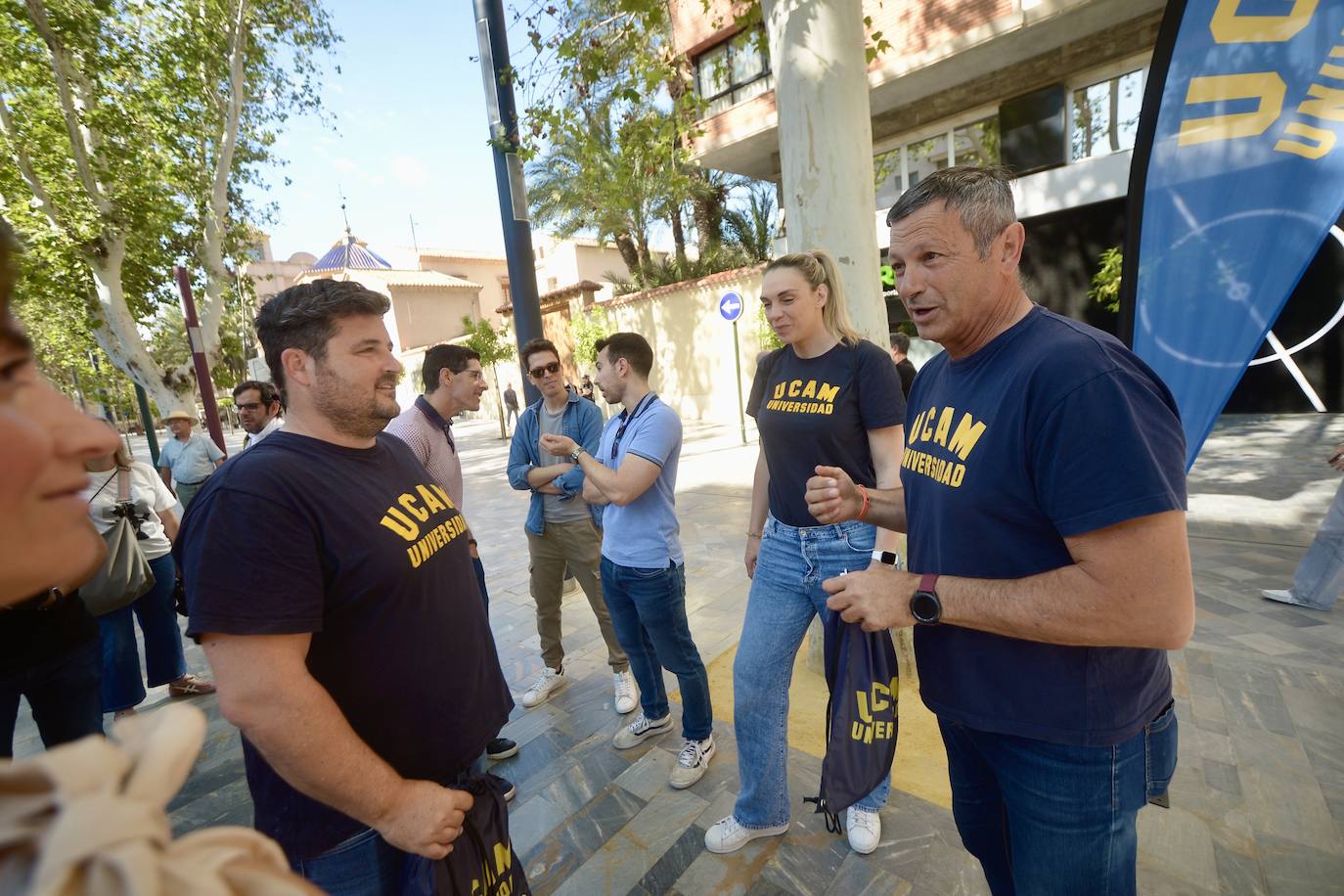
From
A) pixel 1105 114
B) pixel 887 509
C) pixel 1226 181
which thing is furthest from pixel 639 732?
pixel 1105 114

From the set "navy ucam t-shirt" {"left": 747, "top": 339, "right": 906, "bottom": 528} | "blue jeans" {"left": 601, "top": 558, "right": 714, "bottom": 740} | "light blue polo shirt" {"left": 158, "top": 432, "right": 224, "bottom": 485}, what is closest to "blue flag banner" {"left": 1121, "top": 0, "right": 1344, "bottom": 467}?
"navy ucam t-shirt" {"left": 747, "top": 339, "right": 906, "bottom": 528}

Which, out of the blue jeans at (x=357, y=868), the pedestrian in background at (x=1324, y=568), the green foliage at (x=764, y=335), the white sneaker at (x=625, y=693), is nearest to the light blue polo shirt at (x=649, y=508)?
A: the white sneaker at (x=625, y=693)

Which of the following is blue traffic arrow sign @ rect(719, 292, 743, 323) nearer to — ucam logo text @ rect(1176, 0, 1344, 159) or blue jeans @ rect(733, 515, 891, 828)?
ucam logo text @ rect(1176, 0, 1344, 159)

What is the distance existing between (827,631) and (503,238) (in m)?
4.04

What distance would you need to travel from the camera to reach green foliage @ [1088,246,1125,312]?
1029cm

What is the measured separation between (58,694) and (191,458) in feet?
12.4

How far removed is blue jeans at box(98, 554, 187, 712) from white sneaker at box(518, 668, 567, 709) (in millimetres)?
2234

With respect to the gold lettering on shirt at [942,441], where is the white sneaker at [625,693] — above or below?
below

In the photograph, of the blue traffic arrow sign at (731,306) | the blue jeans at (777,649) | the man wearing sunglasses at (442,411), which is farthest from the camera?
the blue traffic arrow sign at (731,306)

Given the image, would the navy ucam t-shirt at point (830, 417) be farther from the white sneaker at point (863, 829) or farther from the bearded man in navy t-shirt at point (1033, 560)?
the white sneaker at point (863, 829)

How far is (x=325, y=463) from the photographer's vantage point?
153 cm

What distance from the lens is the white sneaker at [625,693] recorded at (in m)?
3.48

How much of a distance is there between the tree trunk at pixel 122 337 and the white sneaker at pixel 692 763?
9.23 meters

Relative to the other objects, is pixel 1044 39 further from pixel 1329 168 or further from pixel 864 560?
pixel 864 560
